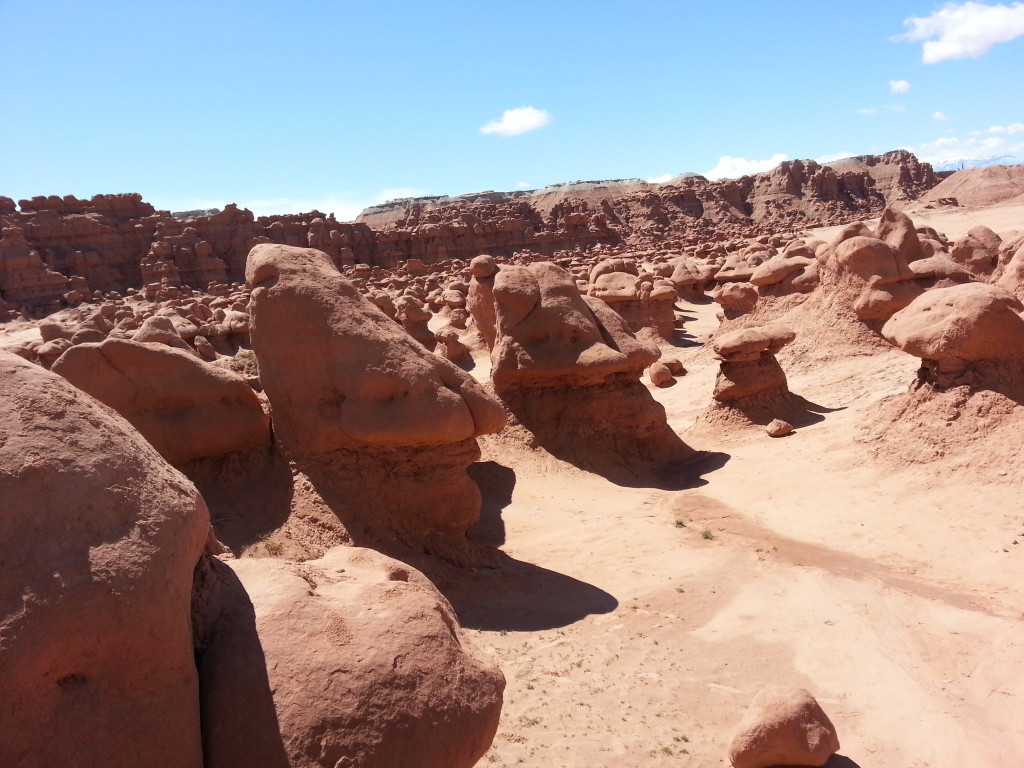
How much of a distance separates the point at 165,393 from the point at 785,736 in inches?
202

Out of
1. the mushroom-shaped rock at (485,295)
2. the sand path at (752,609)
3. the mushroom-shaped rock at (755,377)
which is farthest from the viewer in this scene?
the mushroom-shaped rock at (485,295)

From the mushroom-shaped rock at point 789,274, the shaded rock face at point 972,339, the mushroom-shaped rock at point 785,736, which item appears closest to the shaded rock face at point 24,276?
the mushroom-shaped rock at point 789,274

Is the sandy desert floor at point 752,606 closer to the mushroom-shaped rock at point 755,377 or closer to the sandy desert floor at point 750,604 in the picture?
the sandy desert floor at point 750,604

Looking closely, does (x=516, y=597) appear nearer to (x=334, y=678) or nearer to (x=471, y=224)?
(x=334, y=678)

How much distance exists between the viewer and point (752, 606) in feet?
19.5

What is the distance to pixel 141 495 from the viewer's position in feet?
8.74

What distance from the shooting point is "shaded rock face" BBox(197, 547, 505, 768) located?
8.55 ft

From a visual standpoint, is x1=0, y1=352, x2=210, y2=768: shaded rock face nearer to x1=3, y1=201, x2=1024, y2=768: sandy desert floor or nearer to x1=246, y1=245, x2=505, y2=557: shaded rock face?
x1=3, y1=201, x2=1024, y2=768: sandy desert floor

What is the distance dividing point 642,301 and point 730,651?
14.3 meters

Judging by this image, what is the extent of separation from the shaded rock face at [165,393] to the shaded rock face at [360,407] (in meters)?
0.40

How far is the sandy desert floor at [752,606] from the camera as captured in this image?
4406mm

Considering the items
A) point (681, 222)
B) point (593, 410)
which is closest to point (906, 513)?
point (593, 410)

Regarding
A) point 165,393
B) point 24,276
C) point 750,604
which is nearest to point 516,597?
point 750,604

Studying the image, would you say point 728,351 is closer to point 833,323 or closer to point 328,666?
point 833,323
